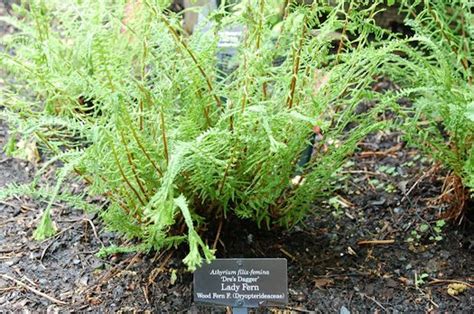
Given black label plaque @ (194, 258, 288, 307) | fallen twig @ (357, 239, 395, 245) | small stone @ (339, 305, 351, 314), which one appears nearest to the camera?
black label plaque @ (194, 258, 288, 307)

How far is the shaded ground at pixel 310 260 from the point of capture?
173 centimetres

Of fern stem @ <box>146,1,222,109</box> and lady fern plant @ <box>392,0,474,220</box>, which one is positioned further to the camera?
lady fern plant @ <box>392,0,474,220</box>

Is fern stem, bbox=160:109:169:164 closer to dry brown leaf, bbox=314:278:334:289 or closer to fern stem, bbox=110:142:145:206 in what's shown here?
fern stem, bbox=110:142:145:206

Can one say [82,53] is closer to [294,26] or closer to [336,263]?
[294,26]

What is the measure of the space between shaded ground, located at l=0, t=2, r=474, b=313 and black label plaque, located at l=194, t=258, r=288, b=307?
0.15 metres

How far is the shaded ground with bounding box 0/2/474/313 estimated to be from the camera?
1734 mm

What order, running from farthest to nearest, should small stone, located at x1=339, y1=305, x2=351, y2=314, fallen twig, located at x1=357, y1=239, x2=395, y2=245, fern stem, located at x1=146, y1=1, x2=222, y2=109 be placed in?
fallen twig, located at x1=357, y1=239, x2=395, y2=245, small stone, located at x1=339, y1=305, x2=351, y2=314, fern stem, located at x1=146, y1=1, x2=222, y2=109

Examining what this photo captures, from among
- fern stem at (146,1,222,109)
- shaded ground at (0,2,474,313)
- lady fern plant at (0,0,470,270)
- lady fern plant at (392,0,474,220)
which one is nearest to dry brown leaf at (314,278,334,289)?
shaded ground at (0,2,474,313)

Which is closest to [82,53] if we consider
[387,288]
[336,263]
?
[336,263]

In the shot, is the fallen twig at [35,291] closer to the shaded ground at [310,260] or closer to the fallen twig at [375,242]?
the shaded ground at [310,260]

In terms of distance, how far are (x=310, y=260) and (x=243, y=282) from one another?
0.33 m

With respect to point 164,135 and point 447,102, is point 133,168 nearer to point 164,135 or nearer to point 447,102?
point 164,135

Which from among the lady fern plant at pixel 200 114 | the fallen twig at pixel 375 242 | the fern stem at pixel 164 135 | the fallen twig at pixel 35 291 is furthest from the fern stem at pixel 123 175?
the fallen twig at pixel 375 242

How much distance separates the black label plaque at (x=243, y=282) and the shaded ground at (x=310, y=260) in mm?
149
